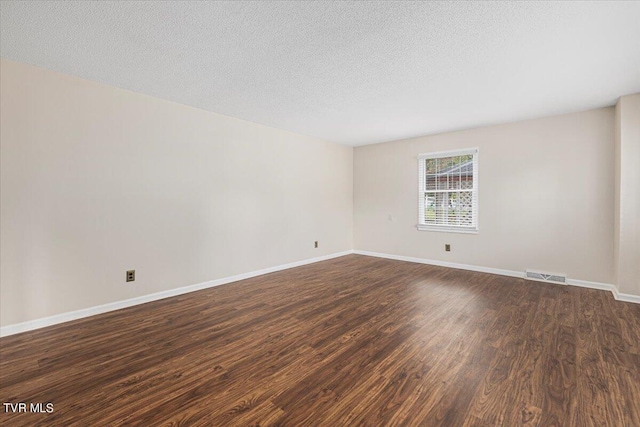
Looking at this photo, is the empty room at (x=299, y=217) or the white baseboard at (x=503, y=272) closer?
the empty room at (x=299, y=217)

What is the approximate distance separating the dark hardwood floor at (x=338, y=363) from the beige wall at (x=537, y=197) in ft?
2.81

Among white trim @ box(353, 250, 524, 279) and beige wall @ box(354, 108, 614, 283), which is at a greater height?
beige wall @ box(354, 108, 614, 283)

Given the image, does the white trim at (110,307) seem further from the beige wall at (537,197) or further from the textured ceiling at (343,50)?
the beige wall at (537,197)

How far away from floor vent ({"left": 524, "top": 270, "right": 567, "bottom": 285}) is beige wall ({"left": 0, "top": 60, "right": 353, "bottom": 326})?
3.98m

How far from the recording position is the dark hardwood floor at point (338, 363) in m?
1.55

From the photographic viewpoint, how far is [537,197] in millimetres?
4254

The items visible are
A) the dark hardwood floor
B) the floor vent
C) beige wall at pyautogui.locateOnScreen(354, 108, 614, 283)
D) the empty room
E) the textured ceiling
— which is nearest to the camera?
the dark hardwood floor

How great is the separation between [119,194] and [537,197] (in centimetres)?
571

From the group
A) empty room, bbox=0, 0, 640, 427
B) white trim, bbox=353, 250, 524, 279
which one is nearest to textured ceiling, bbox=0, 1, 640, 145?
empty room, bbox=0, 0, 640, 427

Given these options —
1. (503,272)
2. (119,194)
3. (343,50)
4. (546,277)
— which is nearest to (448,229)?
(503,272)

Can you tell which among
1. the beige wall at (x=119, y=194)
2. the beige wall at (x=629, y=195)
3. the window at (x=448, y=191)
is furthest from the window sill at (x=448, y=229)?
the beige wall at (x=119, y=194)

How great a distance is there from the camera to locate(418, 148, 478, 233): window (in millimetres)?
4895

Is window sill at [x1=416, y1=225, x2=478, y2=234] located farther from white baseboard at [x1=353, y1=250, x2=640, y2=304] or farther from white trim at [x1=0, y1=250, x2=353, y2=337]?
white trim at [x1=0, y1=250, x2=353, y2=337]

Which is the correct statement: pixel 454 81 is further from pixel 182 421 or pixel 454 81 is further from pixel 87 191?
pixel 87 191
